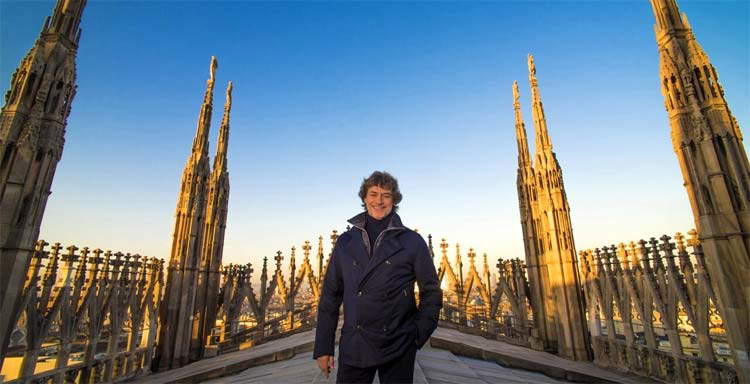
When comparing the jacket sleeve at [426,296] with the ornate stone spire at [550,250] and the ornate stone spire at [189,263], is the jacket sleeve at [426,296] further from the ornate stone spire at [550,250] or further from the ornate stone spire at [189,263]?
the ornate stone spire at [189,263]

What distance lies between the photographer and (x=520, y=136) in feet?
63.0

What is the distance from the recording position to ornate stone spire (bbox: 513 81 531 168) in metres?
18.3

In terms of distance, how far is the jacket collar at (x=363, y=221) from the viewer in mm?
3016

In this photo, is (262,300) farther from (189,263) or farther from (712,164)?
(712,164)

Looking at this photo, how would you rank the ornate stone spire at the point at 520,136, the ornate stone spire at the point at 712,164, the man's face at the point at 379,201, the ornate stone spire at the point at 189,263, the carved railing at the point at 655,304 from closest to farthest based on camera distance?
the man's face at the point at 379,201 → the ornate stone spire at the point at 712,164 → the carved railing at the point at 655,304 → the ornate stone spire at the point at 189,263 → the ornate stone spire at the point at 520,136

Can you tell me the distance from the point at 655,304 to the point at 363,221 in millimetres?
14100

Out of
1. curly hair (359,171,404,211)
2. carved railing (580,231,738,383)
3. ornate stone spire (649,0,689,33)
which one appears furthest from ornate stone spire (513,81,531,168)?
curly hair (359,171,404,211)

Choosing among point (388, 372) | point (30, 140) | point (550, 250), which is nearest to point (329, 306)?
point (388, 372)

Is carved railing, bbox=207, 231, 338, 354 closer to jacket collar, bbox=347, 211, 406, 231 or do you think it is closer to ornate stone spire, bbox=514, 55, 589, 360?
ornate stone spire, bbox=514, 55, 589, 360

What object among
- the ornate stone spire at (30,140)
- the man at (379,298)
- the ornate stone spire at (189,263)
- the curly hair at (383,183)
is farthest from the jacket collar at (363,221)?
the ornate stone spire at (189,263)

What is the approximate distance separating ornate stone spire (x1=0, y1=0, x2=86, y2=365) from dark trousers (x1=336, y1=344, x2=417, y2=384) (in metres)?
8.40

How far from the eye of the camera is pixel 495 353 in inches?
320

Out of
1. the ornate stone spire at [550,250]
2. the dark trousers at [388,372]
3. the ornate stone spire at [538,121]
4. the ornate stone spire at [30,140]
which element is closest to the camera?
the dark trousers at [388,372]

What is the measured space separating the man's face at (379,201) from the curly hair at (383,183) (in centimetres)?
4
